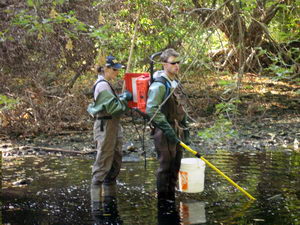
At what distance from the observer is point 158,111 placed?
588 centimetres

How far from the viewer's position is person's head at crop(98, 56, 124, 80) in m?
6.65

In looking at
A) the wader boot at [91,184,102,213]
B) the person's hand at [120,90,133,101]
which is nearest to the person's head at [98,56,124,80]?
the person's hand at [120,90,133,101]

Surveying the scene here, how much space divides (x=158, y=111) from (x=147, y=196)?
4.71ft

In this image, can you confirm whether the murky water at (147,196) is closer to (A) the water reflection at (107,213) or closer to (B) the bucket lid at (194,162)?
(A) the water reflection at (107,213)

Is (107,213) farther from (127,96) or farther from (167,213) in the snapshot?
(127,96)

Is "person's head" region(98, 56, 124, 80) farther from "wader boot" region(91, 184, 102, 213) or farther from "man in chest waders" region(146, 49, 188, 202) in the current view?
"wader boot" region(91, 184, 102, 213)

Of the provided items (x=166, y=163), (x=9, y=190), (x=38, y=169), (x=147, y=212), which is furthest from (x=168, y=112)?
(x=38, y=169)

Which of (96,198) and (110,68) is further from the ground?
(110,68)

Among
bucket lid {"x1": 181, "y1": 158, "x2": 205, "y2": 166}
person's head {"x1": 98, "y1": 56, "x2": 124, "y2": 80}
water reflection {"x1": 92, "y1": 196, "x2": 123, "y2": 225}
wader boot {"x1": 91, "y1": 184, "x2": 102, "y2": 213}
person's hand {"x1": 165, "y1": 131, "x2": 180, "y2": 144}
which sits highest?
person's head {"x1": 98, "y1": 56, "x2": 124, "y2": 80}

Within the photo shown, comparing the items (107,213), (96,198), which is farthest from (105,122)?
A: (107,213)

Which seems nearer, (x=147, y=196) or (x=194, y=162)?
(x=194, y=162)

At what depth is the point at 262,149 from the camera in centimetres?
1037

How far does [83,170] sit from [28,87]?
5.30 meters

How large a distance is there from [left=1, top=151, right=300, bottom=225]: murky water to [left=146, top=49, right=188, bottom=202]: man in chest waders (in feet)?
1.14
